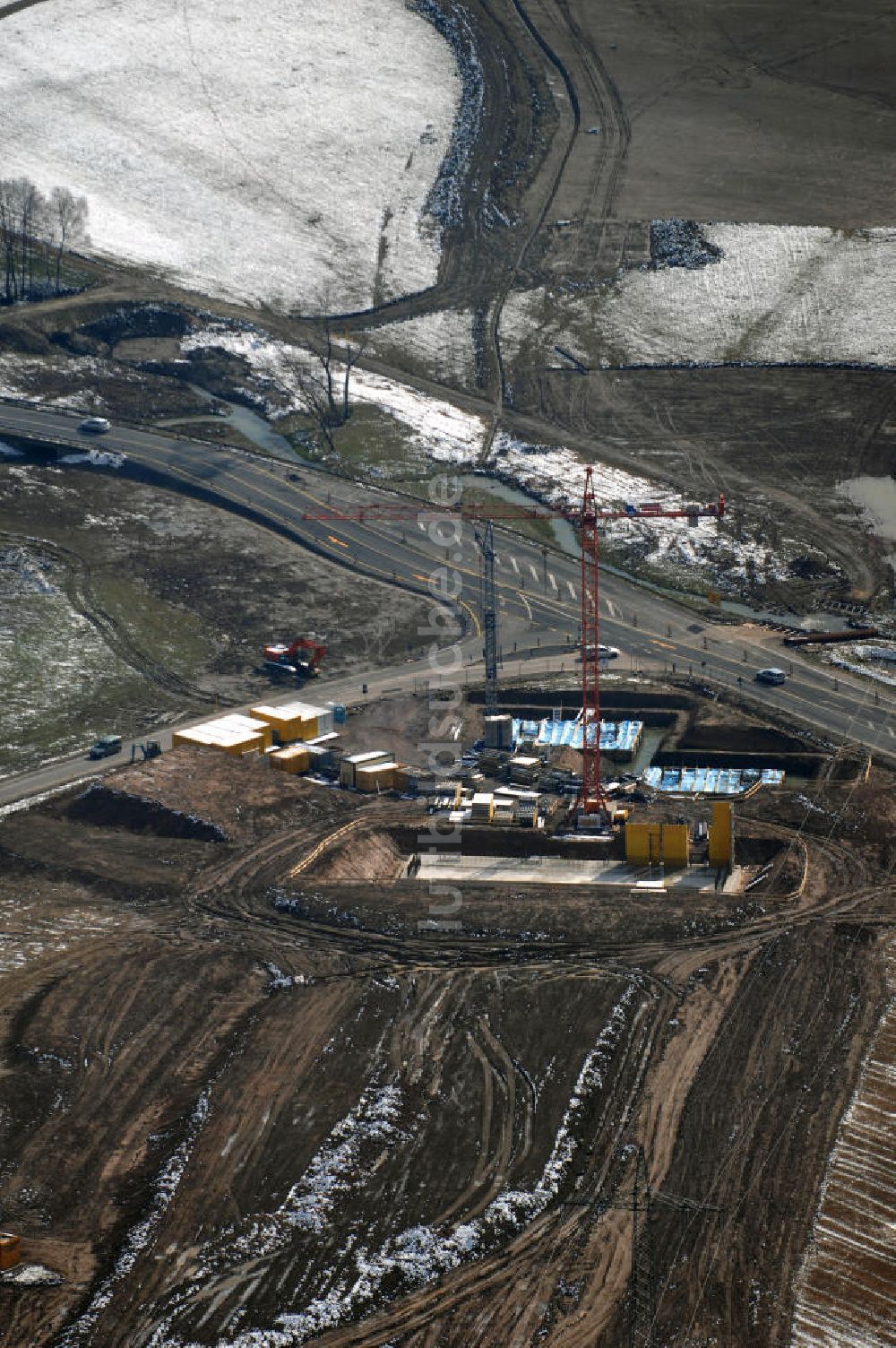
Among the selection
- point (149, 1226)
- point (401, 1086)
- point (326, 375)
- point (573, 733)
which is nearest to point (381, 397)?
point (326, 375)

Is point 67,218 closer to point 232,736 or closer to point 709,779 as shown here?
point 232,736

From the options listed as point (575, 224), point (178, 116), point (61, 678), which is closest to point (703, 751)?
point (61, 678)

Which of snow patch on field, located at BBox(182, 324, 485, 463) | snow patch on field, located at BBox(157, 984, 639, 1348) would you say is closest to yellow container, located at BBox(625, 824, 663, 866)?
snow patch on field, located at BBox(157, 984, 639, 1348)

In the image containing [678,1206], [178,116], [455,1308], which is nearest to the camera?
[455,1308]

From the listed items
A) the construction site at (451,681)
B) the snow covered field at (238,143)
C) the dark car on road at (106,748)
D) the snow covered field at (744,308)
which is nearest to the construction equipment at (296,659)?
the construction site at (451,681)

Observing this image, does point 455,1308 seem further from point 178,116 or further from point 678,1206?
point 178,116

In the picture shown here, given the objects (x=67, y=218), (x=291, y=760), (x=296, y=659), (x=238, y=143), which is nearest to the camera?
(x=291, y=760)
